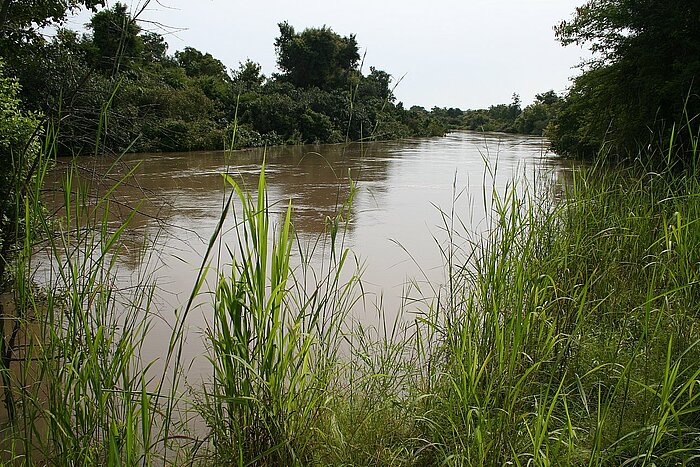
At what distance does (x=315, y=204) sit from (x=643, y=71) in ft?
13.6

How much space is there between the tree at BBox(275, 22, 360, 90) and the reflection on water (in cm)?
1334

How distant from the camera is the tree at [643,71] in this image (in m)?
6.49

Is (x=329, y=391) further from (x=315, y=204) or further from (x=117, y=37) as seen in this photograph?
(x=315, y=204)

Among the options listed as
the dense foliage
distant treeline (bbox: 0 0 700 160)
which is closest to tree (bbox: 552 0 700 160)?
distant treeline (bbox: 0 0 700 160)

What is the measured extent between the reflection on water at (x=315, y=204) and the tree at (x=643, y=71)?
4.49ft

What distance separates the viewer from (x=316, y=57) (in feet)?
90.7

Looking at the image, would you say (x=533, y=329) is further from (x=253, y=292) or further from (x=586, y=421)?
(x=253, y=292)

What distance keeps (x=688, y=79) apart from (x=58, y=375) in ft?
22.2

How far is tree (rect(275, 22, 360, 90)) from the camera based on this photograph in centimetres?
2764

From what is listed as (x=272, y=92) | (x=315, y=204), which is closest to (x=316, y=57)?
(x=272, y=92)

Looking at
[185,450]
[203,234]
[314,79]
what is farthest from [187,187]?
[314,79]

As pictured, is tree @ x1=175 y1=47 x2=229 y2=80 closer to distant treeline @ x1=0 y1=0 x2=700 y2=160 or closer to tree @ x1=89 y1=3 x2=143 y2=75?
distant treeline @ x1=0 y1=0 x2=700 y2=160

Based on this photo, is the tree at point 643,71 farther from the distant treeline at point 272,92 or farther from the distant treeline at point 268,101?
the distant treeline at point 268,101

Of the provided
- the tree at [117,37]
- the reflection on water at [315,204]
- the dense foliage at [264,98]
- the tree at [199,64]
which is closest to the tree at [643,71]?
the reflection on water at [315,204]
